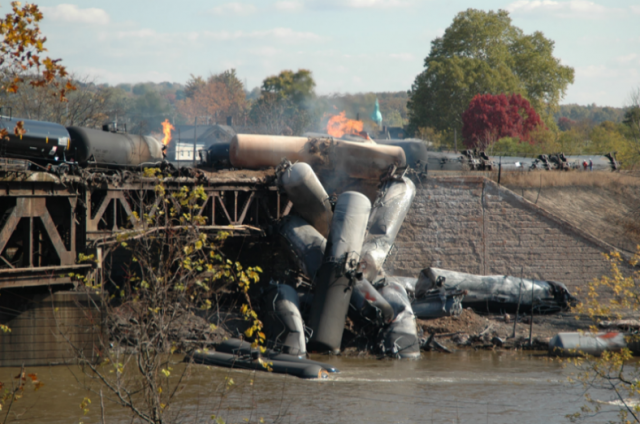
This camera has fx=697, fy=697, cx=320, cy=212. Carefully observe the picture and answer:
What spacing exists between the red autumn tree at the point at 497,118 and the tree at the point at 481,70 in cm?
291

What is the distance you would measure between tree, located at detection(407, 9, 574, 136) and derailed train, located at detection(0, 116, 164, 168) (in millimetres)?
48039

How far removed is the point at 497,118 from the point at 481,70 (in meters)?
6.70

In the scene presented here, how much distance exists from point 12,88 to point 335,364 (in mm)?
15877

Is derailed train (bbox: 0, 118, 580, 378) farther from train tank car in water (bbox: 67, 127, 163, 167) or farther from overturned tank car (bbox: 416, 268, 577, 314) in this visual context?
overturned tank car (bbox: 416, 268, 577, 314)

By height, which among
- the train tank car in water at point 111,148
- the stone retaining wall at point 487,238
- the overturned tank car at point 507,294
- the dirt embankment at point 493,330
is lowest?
the dirt embankment at point 493,330

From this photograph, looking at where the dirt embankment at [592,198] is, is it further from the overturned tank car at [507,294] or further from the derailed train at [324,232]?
the derailed train at [324,232]

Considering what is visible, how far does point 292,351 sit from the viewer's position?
20.8m

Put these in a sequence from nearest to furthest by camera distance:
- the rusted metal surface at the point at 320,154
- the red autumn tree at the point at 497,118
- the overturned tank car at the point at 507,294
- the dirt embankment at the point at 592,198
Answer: the overturned tank car at the point at 507,294
the rusted metal surface at the point at 320,154
the dirt embankment at the point at 592,198
the red autumn tree at the point at 497,118

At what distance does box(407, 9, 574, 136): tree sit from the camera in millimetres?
69250

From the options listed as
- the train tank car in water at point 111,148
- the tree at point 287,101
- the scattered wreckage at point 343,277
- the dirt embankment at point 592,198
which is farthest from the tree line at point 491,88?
the train tank car in water at point 111,148

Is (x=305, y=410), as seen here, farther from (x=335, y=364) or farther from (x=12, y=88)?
(x=12, y=88)

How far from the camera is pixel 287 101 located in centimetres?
9181

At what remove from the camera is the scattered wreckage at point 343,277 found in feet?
71.2

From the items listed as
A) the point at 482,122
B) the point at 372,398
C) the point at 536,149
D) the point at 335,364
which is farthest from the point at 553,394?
the point at 482,122
